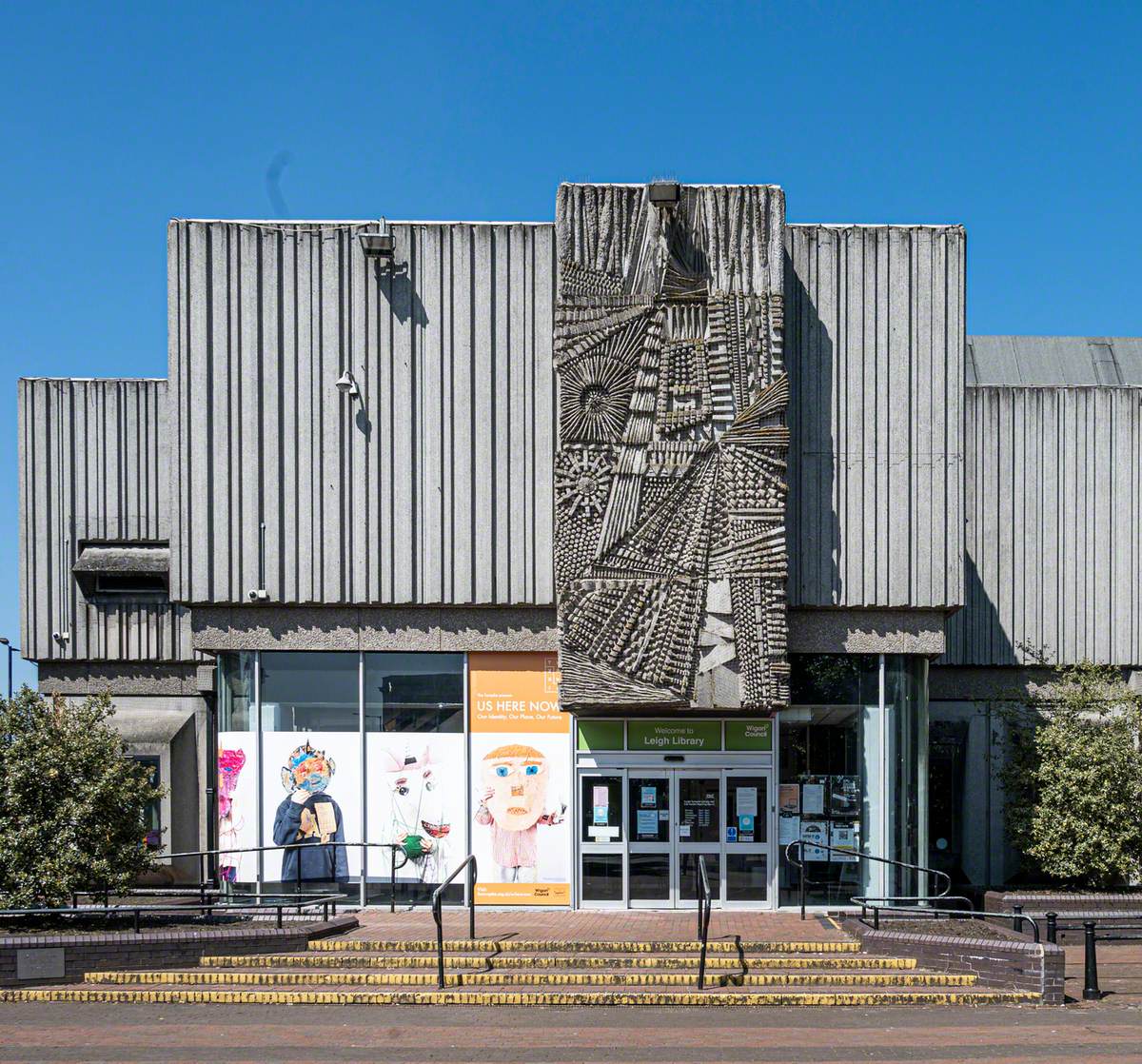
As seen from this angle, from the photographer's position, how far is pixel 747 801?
1836cm

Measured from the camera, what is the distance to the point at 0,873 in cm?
1538

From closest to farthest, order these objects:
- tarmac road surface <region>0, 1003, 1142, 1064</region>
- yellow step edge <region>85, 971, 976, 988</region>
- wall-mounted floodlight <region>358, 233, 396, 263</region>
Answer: tarmac road surface <region>0, 1003, 1142, 1064</region>
yellow step edge <region>85, 971, 976, 988</region>
wall-mounted floodlight <region>358, 233, 396, 263</region>

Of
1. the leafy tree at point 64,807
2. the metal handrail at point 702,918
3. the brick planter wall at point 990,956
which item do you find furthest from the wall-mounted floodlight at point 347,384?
the brick planter wall at point 990,956

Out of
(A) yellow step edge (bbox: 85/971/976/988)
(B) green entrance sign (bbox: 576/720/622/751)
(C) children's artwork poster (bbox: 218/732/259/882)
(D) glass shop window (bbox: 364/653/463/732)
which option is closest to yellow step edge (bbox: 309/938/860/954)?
(A) yellow step edge (bbox: 85/971/976/988)

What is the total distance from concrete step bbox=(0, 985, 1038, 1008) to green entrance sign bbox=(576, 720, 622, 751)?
4964 millimetres

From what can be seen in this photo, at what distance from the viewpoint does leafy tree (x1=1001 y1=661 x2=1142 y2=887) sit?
18344 mm

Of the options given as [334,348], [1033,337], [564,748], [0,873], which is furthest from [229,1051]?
[1033,337]

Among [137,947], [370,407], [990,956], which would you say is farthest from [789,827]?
[137,947]

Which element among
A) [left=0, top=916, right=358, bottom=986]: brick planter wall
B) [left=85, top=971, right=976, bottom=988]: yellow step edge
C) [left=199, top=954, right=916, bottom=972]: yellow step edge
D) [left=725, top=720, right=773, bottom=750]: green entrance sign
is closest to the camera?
[left=85, top=971, right=976, bottom=988]: yellow step edge

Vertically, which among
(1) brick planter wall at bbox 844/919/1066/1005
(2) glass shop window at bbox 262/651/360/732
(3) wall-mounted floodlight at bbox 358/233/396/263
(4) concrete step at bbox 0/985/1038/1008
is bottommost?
(4) concrete step at bbox 0/985/1038/1008

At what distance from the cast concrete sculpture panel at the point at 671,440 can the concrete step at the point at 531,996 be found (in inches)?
184

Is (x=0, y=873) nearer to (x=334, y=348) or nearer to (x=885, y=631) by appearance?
(x=334, y=348)

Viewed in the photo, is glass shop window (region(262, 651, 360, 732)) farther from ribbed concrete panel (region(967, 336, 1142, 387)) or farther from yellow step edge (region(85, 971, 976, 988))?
ribbed concrete panel (region(967, 336, 1142, 387))

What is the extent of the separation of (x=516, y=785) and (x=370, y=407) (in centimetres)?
604
